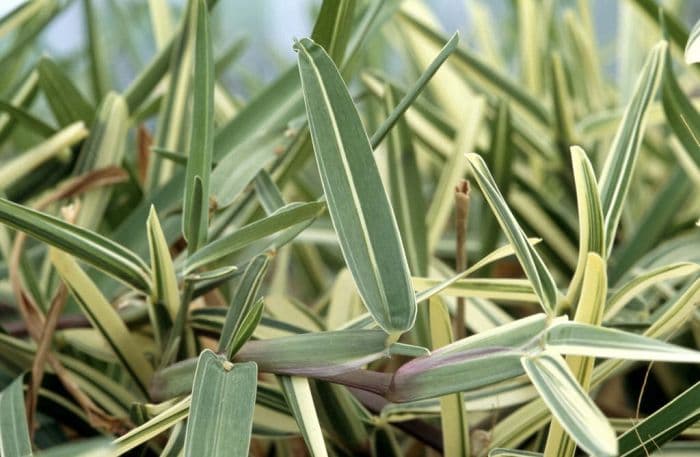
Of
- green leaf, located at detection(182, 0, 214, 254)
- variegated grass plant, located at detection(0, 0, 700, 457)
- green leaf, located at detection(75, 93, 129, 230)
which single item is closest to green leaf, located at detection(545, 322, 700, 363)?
variegated grass plant, located at detection(0, 0, 700, 457)

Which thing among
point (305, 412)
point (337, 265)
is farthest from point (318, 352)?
point (337, 265)

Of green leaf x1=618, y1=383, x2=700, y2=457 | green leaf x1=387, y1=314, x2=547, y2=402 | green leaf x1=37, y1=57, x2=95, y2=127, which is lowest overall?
green leaf x1=618, y1=383, x2=700, y2=457

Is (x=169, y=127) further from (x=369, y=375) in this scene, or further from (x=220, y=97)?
(x=369, y=375)

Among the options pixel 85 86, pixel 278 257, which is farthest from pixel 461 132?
pixel 85 86

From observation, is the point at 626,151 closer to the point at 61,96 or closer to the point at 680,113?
the point at 680,113

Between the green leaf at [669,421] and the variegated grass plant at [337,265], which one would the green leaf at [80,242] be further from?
the green leaf at [669,421]

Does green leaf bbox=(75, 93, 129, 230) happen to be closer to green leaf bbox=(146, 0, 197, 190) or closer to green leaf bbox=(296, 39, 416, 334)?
green leaf bbox=(146, 0, 197, 190)

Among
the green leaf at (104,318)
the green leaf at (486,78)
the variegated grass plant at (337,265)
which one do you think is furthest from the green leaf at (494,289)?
the green leaf at (486,78)
